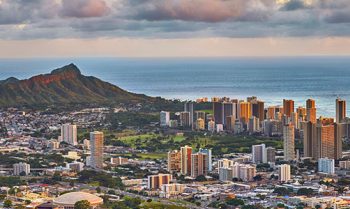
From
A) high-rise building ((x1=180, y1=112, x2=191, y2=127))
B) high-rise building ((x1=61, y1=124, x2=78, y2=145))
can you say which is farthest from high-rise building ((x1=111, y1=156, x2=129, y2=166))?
high-rise building ((x1=180, y1=112, x2=191, y2=127))

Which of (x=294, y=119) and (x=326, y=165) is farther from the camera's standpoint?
(x=294, y=119)

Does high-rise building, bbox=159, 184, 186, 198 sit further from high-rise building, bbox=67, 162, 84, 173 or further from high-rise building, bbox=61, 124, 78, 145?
high-rise building, bbox=61, 124, 78, 145

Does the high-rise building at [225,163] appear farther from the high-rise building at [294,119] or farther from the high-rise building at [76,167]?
the high-rise building at [294,119]

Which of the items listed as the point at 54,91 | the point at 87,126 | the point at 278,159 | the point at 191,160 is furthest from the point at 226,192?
the point at 54,91

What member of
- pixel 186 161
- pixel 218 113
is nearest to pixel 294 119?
pixel 218 113

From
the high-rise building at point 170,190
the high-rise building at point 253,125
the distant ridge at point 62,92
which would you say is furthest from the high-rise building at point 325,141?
the distant ridge at point 62,92

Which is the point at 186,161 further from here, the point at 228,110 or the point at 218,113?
the point at 218,113
